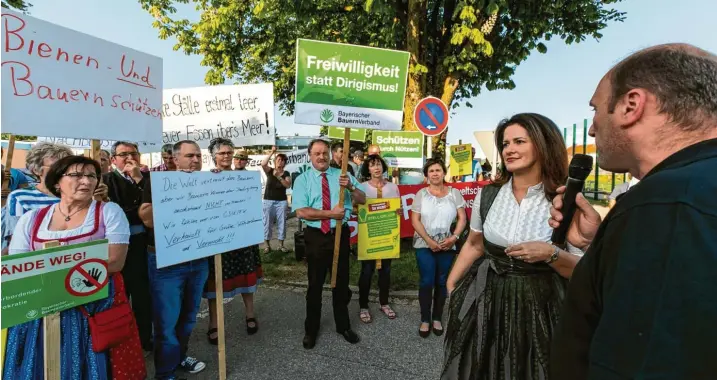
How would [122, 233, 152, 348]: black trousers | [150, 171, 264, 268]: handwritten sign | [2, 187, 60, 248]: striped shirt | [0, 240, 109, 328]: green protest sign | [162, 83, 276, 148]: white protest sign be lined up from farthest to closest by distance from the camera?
[162, 83, 276, 148]: white protest sign
[122, 233, 152, 348]: black trousers
[2, 187, 60, 248]: striped shirt
[150, 171, 264, 268]: handwritten sign
[0, 240, 109, 328]: green protest sign

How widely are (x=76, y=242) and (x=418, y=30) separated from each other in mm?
8581

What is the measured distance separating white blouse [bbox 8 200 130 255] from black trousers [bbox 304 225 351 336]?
161 centimetres

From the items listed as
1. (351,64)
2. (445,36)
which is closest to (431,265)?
(351,64)

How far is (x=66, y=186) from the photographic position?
2.21 metres

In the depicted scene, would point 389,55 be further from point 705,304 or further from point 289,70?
point 289,70

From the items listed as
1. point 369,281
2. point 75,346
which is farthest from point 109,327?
point 369,281

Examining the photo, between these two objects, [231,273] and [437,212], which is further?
[437,212]

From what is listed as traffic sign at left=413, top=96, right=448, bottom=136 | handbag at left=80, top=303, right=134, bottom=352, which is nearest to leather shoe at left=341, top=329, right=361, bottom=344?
handbag at left=80, top=303, right=134, bottom=352

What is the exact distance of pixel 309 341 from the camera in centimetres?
350

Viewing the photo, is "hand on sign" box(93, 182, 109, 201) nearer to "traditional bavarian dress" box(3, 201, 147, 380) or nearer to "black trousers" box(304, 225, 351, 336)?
"traditional bavarian dress" box(3, 201, 147, 380)

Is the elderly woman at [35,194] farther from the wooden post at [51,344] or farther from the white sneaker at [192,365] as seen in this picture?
the white sneaker at [192,365]

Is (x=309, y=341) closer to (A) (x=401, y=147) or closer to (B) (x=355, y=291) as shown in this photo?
(B) (x=355, y=291)

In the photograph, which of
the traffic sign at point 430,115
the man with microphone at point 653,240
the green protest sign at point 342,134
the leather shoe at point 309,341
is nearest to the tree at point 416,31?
the green protest sign at point 342,134

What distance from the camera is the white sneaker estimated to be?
311 centimetres
